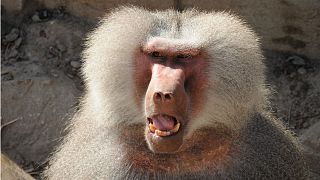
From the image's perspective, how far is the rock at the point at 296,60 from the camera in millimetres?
4234

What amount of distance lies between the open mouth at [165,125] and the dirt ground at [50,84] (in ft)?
5.62

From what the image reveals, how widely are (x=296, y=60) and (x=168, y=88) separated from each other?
2.13 meters

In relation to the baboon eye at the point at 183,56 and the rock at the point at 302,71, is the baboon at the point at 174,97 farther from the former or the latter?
the rock at the point at 302,71

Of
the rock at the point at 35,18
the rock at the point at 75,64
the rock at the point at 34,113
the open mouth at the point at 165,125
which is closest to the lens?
the open mouth at the point at 165,125

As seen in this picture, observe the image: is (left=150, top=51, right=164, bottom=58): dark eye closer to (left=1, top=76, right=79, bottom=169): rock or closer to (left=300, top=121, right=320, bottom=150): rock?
(left=300, top=121, right=320, bottom=150): rock

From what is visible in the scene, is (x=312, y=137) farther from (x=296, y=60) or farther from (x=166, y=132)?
(x=166, y=132)

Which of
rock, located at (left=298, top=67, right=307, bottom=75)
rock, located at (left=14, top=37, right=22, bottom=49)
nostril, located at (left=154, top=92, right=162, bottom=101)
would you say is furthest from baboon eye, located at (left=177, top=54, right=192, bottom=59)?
rock, located at (left=14, top=37, right=22, bottom=49)

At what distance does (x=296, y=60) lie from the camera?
4254 mm

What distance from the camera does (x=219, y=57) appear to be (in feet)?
8.23

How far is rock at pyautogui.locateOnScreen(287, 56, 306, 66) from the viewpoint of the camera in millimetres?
4234

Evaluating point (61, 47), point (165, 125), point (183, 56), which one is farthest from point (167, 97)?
point (61, 47)

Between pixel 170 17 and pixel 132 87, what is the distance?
0.35 metres

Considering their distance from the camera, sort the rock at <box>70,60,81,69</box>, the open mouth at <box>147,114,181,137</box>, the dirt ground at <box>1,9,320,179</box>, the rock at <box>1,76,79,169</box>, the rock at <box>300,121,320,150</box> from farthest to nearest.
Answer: the rock at <box>70,60,81,69</box>, the rock at <box>1,76,79,169</box>, the dirt ground at <box>1,9,320,179</box>, the rock at <box>300,121,320,150</box>, the open mouth at <box>147,114,181,137</box>

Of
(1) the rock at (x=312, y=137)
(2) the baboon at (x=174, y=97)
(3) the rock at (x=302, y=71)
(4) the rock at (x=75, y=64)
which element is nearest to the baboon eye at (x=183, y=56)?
(2) the baboon at (x=174, y=97)
